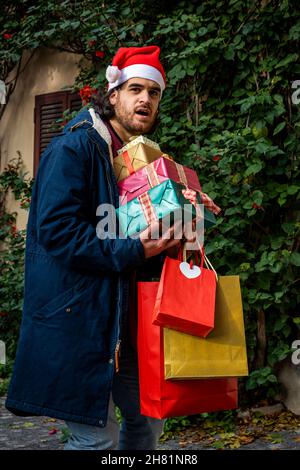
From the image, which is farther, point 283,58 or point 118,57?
point 283,58

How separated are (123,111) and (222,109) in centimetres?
235

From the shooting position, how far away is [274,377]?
13.4 ft

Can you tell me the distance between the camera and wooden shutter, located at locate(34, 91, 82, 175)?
633cm

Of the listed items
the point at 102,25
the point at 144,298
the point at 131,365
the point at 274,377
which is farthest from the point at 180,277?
the point at 102,25

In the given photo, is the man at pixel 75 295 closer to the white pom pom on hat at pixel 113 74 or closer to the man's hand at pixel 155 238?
the man's hand at pixel 155 238

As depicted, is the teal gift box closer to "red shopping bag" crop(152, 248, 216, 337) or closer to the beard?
"red shopping bag" crop(152, 248, 216, 337)

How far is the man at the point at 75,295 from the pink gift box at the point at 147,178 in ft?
0.18

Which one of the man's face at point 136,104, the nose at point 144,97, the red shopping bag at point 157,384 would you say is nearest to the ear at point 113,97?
the man's face at point 136,104

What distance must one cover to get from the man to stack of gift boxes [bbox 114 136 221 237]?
69mm

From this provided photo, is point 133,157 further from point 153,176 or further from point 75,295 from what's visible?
point 75,295

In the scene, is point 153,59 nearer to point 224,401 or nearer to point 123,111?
point 123,111

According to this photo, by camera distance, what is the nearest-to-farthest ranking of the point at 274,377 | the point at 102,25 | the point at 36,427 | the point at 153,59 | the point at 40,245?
the point at 40,245
the point at 153,59
the point at 274,377
the point at 36,427
the point at 102,25

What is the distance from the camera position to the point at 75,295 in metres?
1.92

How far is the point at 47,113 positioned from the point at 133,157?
4604 millimetres
